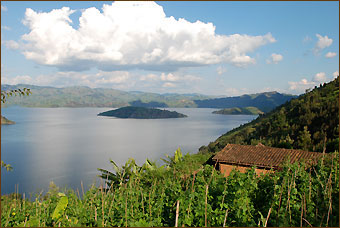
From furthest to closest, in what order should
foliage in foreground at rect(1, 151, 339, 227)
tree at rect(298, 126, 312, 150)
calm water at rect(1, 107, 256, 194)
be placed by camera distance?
calm water at rect(1, 107, 256, 194)
tree at rect(298, 126, 312, 150)
foliage in foreground at rect(1, 151, 339, 227)

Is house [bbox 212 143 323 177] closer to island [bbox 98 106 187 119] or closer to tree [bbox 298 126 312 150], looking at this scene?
tree [bbox 298 126 312 150]

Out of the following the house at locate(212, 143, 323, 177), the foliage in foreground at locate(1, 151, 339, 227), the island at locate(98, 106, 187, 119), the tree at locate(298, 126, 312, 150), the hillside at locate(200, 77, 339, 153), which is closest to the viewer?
the foliage in foreground at locate(1, 151, 339, 227)

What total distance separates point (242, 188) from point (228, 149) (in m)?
16.9

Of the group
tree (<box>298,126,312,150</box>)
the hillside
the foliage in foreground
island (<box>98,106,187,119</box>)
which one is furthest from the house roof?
island (<box>98,106,187,119</box>)

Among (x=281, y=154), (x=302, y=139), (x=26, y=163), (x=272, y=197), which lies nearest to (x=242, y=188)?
(x=272, y=197)

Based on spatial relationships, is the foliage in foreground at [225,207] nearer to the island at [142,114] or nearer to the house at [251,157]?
the house at [251,157]

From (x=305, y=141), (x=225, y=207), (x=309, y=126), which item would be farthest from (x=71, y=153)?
(x=225, y=207)

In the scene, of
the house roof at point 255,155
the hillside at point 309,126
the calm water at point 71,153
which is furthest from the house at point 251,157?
the calm water at point 71,153

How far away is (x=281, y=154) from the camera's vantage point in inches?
792

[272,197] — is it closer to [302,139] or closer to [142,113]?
[302,139]

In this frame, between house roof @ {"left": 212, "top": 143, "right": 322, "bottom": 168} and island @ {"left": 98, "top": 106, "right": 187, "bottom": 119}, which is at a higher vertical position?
house roof @ {"left": 212, "top": 143, "right": 322, "bottom": 168}

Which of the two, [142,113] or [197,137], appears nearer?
[197,137]

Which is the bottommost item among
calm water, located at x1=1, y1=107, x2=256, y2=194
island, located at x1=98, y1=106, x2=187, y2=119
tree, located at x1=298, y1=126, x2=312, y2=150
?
calm water, located at x1=1, y1=107, x2=256, y2=194

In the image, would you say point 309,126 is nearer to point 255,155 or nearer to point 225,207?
point 255,155
